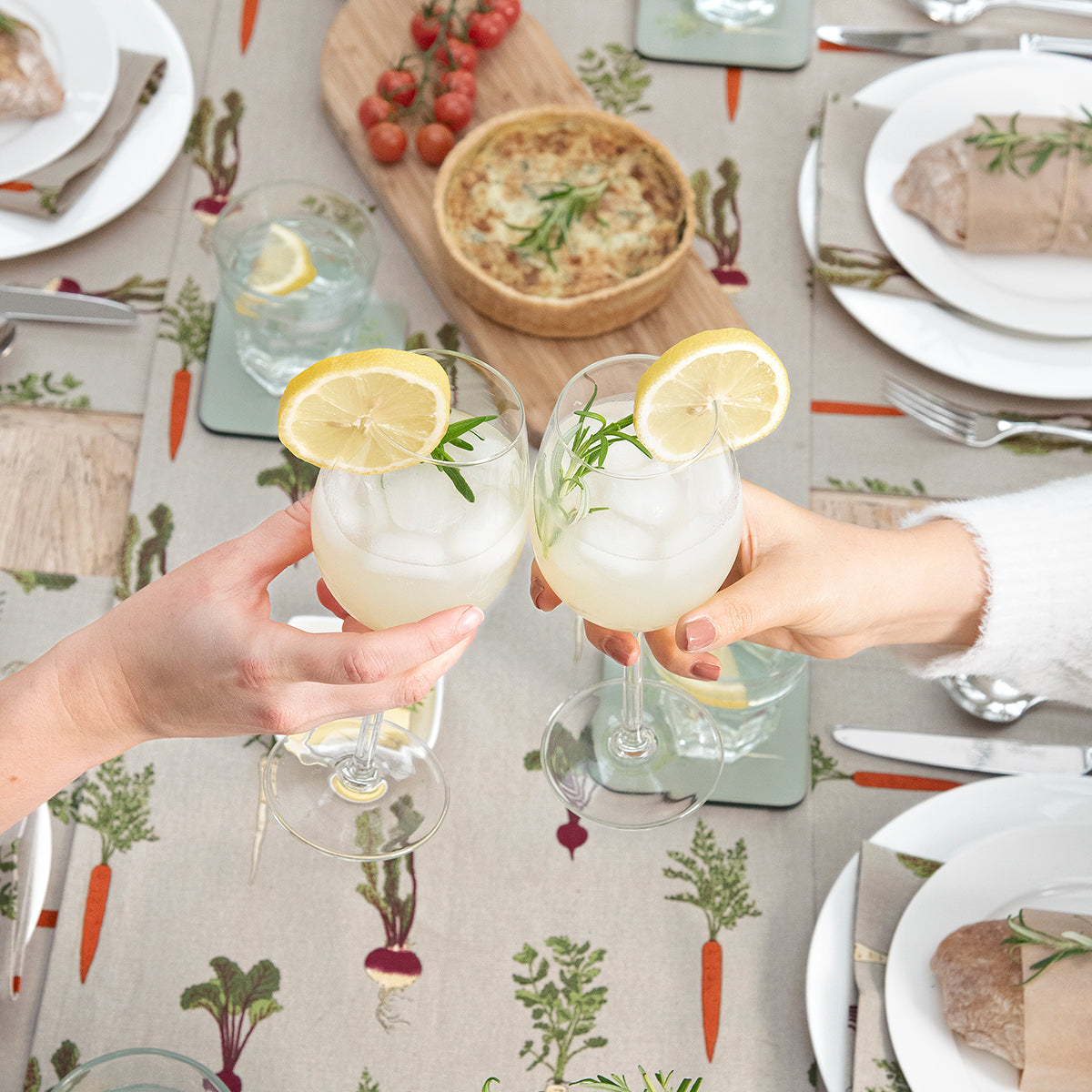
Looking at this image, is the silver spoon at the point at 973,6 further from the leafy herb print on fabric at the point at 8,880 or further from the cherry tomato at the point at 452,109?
the leafy herb print on fabric at the point at 8,880

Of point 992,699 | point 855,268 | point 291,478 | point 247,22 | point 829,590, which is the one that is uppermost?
point 247,22

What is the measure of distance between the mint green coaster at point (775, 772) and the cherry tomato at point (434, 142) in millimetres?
1027

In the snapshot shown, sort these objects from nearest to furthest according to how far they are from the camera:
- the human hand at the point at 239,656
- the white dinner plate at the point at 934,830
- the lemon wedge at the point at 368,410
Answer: the lemon wedge at the point at 368,410 → the human hand at the point at 239,656 → the white dinner plate at the point at 934,830

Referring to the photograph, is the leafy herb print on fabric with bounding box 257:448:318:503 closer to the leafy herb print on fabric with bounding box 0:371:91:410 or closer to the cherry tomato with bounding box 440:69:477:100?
the leafy herb print on fabric with bounding box 0:371:91:410

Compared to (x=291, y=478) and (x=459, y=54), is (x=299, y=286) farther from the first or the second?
(x=459, y=54)

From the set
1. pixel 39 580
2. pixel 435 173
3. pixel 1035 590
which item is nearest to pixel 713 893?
pixel 1035 590

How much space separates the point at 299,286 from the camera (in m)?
1.50

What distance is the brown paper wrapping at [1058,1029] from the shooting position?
102 cm

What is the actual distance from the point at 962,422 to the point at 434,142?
3.02 ft

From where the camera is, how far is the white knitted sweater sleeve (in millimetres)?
1213

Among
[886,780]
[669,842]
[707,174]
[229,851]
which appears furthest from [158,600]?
[707,174]

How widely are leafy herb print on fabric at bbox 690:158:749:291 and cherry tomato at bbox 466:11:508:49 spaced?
0.41 meters

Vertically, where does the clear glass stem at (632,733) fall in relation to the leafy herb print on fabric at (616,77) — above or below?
below

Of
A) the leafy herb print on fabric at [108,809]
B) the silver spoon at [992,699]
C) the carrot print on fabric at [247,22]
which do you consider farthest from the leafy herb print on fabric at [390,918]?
the carrot print on fabric at [247,22]
